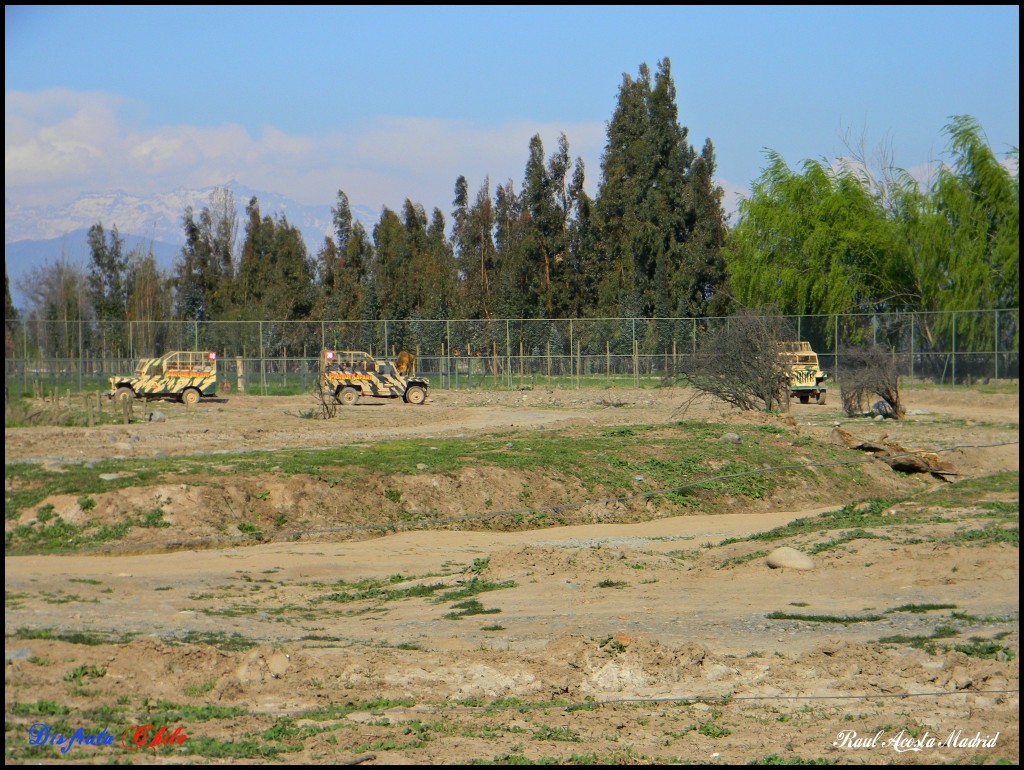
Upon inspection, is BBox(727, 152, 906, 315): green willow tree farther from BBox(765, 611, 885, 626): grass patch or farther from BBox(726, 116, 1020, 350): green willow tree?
BBox(765, 611, 885, 626): grass patch

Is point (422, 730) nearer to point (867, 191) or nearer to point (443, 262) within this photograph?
point (867, 191)

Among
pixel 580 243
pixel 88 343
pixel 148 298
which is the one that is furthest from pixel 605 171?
pixel 88 343

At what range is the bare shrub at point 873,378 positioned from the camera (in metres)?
28.0

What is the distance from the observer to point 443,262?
212 ft

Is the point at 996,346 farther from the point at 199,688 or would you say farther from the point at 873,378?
the point at 199,688

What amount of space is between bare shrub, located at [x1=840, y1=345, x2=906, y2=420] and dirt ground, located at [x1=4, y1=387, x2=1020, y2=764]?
12.1 m

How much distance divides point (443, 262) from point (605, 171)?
10.9 meters

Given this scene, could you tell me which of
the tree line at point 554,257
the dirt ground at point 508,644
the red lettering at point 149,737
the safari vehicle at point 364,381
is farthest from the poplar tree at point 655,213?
the red lettering at point 149,737

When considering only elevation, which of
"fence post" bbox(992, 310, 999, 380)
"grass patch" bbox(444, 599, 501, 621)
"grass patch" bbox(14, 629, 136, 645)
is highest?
"fence post" bbox(992, 310, 999, 380)

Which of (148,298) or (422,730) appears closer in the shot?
(422,730)

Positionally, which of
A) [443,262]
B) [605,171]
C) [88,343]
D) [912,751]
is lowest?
[912,751]

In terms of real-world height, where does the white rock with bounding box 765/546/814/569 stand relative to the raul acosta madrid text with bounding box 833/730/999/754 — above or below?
above

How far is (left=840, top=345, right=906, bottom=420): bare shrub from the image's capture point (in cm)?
2805

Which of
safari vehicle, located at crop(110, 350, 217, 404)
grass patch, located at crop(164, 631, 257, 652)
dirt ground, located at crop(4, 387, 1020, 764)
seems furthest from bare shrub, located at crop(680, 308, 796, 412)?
grass patch, located at crop(164, 631, 257, 652)
